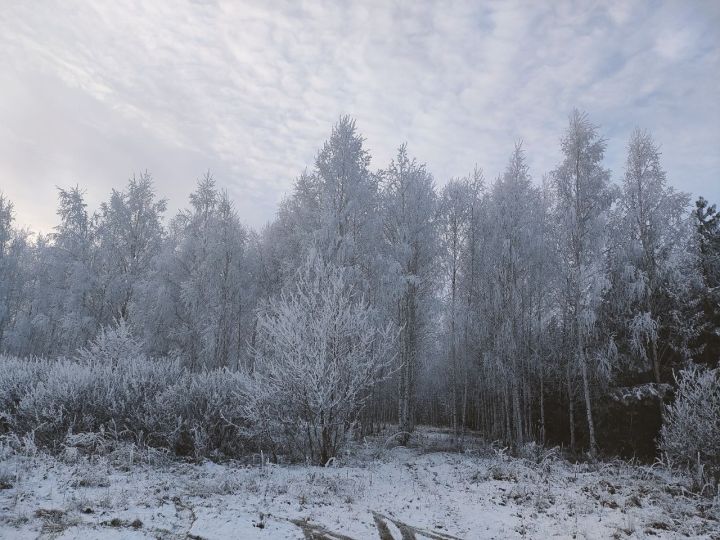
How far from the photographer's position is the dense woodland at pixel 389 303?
10.6 m

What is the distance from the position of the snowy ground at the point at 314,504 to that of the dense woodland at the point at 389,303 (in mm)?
1952

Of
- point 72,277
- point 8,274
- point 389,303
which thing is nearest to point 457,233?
point 389,303

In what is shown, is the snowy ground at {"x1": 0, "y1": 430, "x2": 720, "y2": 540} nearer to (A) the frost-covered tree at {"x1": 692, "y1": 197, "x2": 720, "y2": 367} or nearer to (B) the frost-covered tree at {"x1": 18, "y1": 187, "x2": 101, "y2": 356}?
(A) the frost-covered tree at {"x1": 692, "y1": 197, "x2": 720, "y2": 367}

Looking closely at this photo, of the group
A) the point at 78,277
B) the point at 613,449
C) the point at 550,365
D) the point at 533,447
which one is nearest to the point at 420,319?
the point at 550,365

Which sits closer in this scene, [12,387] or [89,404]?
[89,404]

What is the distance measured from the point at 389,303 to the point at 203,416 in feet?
32.8

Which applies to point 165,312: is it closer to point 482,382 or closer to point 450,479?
point 450,479

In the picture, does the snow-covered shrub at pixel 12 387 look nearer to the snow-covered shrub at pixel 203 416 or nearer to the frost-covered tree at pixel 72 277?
the snow-covered shrub at pixel 203 416

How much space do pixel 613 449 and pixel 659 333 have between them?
5.07 m

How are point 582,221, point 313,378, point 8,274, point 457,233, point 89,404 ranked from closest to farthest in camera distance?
1. point 313,378
2. point 89,404
3. point 582,221
4. point 457,233
5. point 8,274

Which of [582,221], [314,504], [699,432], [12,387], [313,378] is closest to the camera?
[314,504]

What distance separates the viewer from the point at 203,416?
413 inches

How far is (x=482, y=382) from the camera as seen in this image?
24484 millimetres

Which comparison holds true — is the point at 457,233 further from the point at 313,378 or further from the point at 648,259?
the point at 313,378
